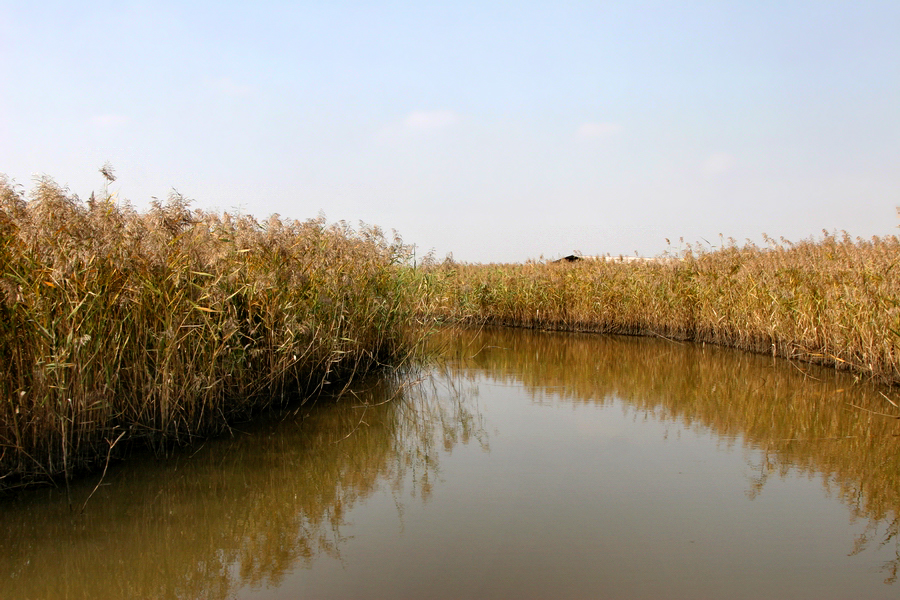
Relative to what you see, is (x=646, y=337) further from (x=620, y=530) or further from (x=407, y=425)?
(x=620, y=530)

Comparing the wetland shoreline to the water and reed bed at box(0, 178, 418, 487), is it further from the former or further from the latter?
the water

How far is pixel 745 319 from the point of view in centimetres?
1033

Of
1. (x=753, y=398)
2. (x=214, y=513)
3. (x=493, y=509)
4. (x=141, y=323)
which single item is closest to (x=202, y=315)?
(x=141, y=323)

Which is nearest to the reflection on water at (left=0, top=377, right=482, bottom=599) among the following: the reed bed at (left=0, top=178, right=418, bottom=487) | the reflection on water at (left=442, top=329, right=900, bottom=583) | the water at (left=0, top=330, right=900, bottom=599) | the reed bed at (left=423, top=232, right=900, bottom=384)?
the water at (left=0, top=330, right=900, bottom=599)

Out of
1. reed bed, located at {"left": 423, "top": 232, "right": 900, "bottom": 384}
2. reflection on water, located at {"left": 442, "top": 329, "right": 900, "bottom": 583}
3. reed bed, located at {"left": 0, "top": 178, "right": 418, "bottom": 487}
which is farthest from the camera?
reed bed, located at {"left": 423, "top": 232, "right": 900, "bottom": 384}

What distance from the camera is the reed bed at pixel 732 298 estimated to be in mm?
7559

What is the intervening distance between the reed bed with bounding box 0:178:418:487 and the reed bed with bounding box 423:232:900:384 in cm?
290

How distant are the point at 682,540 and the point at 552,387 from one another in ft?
14.1

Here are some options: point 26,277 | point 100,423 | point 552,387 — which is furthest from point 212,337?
point 552,387

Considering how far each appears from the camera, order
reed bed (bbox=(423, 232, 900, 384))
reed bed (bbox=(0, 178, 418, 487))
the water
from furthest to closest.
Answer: reed bed (bbox=(423, 232, 900, 384)), reed bed (bbox=(0, 178, 418, 487)), the water

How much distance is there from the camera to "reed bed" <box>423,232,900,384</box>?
756 centimetres

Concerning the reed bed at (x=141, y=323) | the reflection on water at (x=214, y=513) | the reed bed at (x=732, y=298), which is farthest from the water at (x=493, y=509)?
the reed bed at (x=732, y=298)

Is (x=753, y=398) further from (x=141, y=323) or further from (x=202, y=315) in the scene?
(x=141, y=323)

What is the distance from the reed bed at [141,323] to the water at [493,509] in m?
0.34
